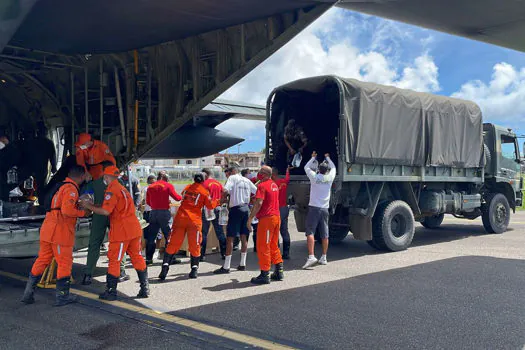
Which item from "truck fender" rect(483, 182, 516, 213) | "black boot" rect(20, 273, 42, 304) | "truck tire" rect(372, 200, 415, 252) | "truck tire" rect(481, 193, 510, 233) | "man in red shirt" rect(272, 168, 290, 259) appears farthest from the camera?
"truck fender" rect(483, 182, 516, 213)

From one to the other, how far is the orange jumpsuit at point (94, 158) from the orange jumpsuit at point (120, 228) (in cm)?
153

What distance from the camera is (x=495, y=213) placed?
1153 cm

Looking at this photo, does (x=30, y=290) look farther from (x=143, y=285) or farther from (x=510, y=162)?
(x=510, y=162)

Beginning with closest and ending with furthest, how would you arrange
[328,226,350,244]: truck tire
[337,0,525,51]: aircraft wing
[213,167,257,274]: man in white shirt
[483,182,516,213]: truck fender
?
[337,0,525,51]: aircraft wing
[213,167,257,274]: man in white shirt
[328,226,350,244]: truck tire
[483,182,516,213]: truck fender

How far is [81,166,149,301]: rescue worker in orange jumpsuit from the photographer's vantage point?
17.9ft

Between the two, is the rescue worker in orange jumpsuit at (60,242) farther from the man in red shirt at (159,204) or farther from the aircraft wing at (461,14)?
the aircraft wing at (461,14)

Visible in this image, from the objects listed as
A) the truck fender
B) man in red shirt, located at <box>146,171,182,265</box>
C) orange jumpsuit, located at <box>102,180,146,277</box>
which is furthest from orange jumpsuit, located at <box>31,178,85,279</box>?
the truck fender

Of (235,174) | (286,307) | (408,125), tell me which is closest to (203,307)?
(286,307)

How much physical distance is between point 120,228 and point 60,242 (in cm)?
69

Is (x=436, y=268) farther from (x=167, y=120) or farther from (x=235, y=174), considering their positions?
(x=167, y=120)

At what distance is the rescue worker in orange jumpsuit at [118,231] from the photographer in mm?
5469

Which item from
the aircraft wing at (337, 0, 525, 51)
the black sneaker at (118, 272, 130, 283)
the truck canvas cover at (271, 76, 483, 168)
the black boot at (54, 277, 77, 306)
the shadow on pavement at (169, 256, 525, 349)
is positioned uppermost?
the aircraft wing at (337, 0, 525, 51)

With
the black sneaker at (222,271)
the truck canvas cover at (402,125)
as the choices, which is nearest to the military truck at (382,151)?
the truck canvas cover at (402,125)

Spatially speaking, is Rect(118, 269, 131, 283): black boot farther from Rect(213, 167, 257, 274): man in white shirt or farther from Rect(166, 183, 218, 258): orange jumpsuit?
Rect(213, 167, 257, 274): man in white shirt
